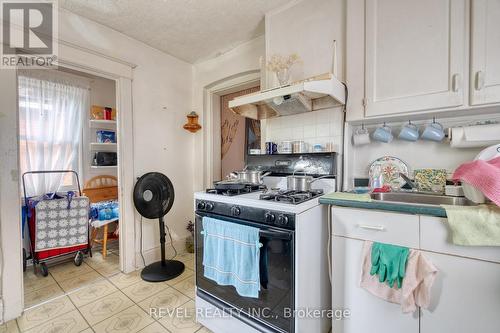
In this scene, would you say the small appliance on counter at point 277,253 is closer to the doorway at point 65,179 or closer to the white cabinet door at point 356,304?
the white cabinet door at point 356,304

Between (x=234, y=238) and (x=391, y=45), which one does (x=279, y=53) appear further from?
(x=234, y=238)

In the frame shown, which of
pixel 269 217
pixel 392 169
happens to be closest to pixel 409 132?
pixel 392 169

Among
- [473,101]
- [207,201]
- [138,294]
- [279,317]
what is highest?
[473,101]

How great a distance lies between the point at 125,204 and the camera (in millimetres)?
2309

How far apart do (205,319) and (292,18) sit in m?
2.43

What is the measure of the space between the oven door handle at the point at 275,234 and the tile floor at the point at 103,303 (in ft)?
3.01

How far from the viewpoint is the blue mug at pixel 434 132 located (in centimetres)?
137

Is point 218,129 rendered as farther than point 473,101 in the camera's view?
Yes

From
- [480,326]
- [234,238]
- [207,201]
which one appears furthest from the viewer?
[207,201]

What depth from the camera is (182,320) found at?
1616 mm

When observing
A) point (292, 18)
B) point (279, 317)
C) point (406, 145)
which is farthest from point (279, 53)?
point (279, 317)

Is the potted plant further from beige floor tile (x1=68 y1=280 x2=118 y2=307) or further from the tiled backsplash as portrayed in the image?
the tiled backsplash

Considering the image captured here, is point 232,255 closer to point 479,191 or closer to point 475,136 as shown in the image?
point 479,191

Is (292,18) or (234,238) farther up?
(292,18)
